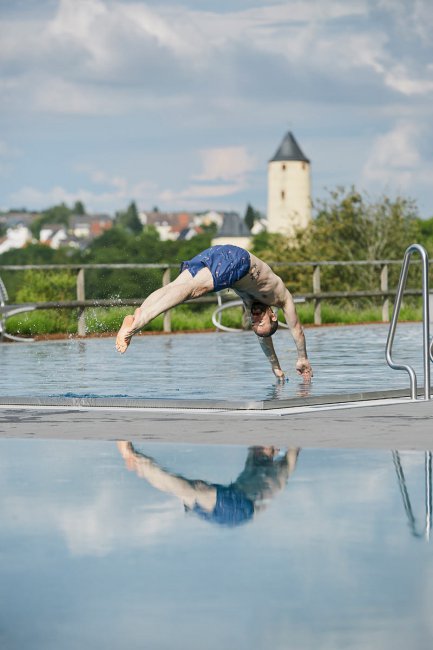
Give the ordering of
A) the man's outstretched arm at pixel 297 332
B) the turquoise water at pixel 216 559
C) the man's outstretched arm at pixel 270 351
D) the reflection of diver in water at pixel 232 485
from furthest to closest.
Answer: the man's outstretched arm at pixel 270 351, the man's outstretched arm at pixel 297 332, the reflection of diver in water at pixel 232 485, the turquoise water at pixel 216 559

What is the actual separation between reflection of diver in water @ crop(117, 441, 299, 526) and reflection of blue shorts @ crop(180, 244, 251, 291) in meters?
3.57

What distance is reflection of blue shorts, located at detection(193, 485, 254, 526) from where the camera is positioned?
668cm

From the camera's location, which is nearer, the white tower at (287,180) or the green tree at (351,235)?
the green tree at (351,235)

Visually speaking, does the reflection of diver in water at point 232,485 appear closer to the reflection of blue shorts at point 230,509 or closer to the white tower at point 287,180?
the reflection of blue shorts at point 230,509

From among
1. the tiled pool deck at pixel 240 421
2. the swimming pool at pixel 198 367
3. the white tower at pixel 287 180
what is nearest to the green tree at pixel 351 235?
the swimming pool at pixel 198 367

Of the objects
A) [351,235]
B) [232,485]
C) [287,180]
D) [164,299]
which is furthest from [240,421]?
[287,180]

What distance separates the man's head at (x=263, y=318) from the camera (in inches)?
526

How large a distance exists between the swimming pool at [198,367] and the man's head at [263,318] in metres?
0.51

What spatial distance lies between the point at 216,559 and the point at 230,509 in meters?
1.12

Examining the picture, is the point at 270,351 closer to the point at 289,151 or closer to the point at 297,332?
the point at 297,332

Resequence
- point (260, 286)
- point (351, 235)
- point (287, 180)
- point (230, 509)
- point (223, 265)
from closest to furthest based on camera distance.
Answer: point (230, 509)
point (223, 265)
point (260, 286)
point (351, 235)
point (287, 180)

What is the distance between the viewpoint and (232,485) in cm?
767

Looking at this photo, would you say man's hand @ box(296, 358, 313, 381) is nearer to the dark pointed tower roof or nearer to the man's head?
the man's head

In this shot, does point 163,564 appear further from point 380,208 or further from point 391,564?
point 380,208
